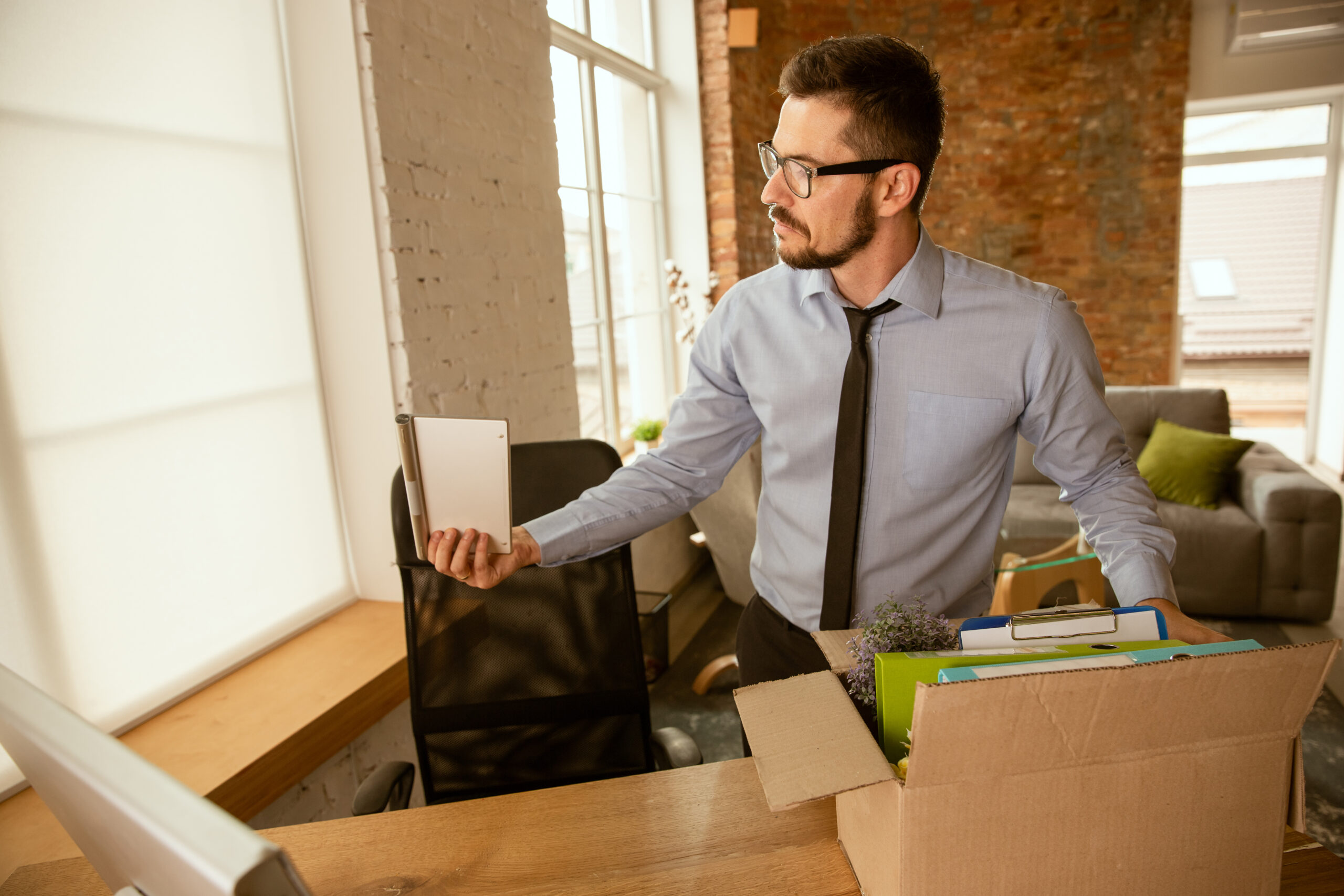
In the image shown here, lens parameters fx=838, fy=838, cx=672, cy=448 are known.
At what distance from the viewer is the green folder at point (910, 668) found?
30.6 inches

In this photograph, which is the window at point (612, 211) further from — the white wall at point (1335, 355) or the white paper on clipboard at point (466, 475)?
the white wall at point (1335, 355)

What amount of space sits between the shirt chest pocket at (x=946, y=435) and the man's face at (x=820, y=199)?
273mm

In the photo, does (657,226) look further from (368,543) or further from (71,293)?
(71,293)

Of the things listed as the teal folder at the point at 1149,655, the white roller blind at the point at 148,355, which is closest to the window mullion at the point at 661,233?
the white roller blind at the point at 148,355

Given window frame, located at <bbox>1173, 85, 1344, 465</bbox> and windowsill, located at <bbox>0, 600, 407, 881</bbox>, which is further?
window frame, located at <bbox>1173, 85, 1344, 465</bbox>

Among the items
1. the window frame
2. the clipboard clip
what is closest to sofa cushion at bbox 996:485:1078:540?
the window frame

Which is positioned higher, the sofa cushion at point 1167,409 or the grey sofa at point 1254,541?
the sofa cushion at point 1167,409

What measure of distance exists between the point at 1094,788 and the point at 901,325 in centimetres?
83

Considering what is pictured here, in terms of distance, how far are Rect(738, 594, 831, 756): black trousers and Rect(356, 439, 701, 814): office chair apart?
18 cm

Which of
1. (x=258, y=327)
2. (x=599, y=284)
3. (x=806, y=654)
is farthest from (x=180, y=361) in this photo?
(x=599, y=284)

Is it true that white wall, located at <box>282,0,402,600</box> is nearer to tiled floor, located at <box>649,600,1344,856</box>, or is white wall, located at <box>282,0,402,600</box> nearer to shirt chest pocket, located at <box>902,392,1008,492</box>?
tiled floor, located at <box>649,600,1344,856</box>

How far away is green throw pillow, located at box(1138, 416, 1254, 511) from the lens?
3.52 metres

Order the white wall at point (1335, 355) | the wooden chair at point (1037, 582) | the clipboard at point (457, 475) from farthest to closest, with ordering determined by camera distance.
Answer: the white wall at point (1335, 355) → the wooden chair at point (1037, 582) → the clipboard at point (457, 475)

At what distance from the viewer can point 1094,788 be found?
71 centimetres
